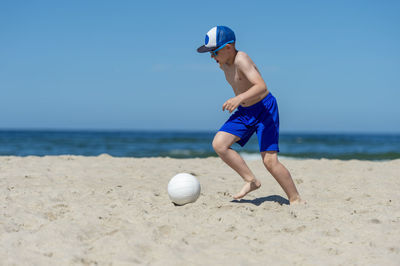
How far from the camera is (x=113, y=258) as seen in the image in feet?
8.25

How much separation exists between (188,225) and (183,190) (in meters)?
0.69

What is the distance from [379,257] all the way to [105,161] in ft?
17.3

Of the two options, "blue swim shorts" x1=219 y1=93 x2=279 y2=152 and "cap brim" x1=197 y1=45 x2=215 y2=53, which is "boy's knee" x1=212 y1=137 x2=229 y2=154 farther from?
"cap brim" x1=197 y1=45 x2=215 y2=53

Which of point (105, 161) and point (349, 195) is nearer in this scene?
point (349, 195)

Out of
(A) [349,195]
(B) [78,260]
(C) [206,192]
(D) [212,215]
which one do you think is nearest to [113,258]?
(B) [78,260]

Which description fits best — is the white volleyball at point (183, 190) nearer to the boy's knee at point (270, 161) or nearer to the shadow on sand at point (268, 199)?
the shadow on sand at point (268, 199)

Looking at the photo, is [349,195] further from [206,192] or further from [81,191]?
[81,191]

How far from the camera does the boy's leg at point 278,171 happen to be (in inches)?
148

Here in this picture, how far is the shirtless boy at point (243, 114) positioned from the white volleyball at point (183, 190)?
0.40 metres

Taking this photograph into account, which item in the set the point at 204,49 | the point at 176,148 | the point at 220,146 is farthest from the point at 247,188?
the point at 176,148

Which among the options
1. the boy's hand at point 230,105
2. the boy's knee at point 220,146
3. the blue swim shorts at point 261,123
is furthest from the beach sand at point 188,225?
the boy's hand at point 230,105

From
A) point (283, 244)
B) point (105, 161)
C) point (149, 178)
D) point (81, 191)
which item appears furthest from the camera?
point (105, 161)

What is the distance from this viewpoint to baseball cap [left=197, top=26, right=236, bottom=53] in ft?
12.0

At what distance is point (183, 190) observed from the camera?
3.73 meters
